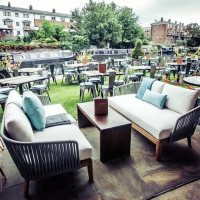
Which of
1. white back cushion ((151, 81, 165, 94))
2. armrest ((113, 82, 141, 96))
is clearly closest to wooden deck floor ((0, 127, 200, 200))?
white back cushion ((151, 81, 165, 94))

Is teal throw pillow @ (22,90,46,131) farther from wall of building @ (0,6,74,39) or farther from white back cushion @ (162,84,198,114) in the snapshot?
wall of building @ (0,6,74,39)

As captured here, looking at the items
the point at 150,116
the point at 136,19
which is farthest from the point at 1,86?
the point at 136,19

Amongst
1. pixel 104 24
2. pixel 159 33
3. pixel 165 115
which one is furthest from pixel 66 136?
pixel 159 33

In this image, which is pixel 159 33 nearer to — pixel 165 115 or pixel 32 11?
pixel 32 11

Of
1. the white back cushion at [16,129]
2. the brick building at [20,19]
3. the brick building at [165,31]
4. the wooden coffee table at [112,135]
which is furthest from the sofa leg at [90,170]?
the brick building at [165,31]

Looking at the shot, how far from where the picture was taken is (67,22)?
1597 inches

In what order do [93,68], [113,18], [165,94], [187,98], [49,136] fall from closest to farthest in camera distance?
1. [49,136]
2. [187,98]
3. [165,94]
4. [93,68]
5. [113,18]

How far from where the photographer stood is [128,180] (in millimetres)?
1889

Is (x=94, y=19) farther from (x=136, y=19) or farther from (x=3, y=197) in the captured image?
(x=3, y=197)

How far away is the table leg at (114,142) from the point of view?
6.88 ft

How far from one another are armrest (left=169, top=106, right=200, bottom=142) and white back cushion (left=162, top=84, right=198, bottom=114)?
18 cm

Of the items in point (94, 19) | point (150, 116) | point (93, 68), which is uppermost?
point (94, 19)

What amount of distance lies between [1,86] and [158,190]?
15.3 feet

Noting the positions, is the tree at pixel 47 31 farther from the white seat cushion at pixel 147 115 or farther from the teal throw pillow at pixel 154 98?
the teal throw pillow at pixel 154 98
